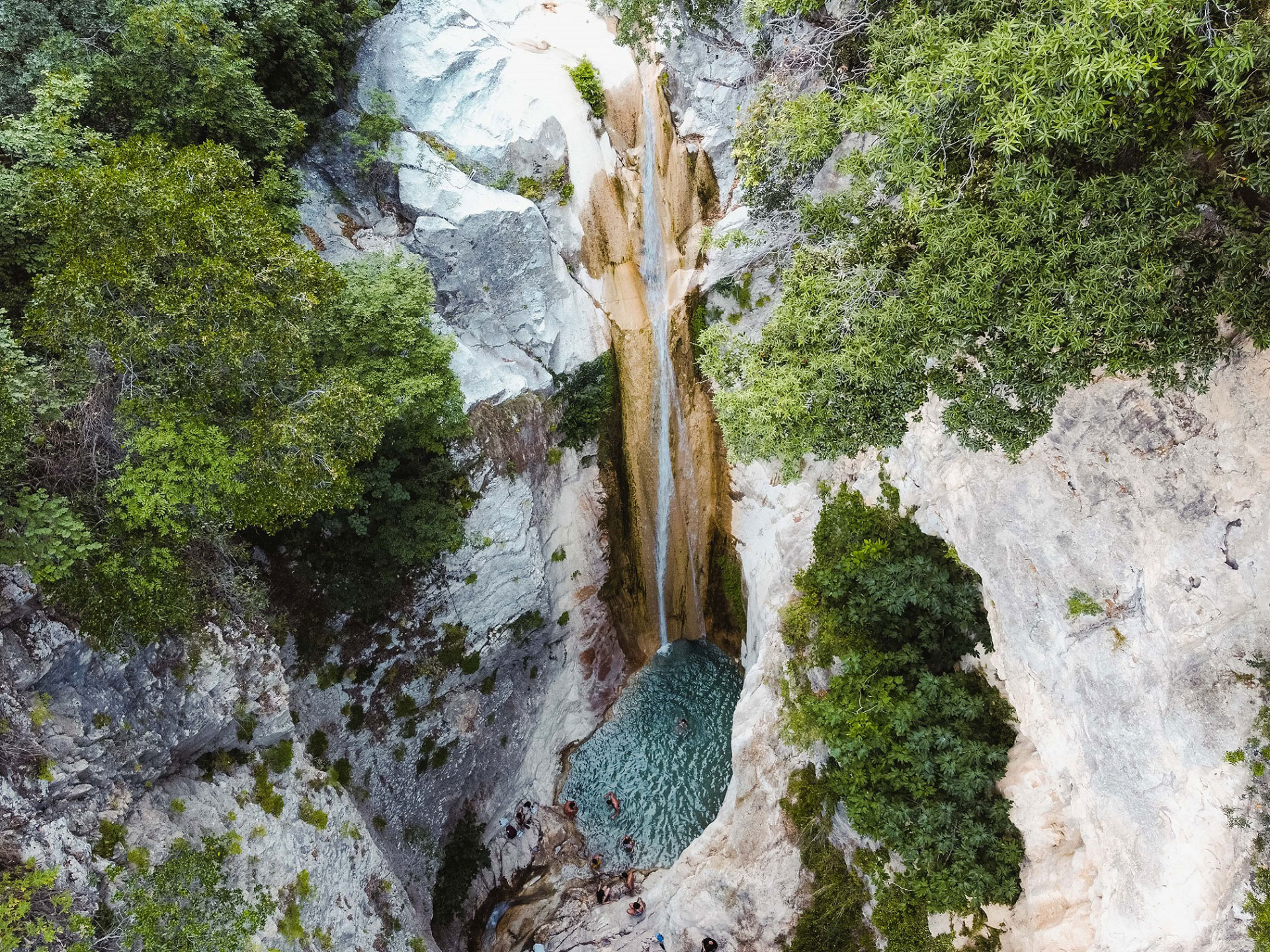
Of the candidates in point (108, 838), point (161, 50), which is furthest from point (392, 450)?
point (108, 838)

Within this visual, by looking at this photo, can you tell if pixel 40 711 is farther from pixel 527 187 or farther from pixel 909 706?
pixel 527 187

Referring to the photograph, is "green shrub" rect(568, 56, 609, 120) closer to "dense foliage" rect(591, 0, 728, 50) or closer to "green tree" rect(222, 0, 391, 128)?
"dense foliage" rect(591, 0, 728, 50)

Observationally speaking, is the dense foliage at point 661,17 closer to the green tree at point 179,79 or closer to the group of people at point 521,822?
the green tree at point 179,79

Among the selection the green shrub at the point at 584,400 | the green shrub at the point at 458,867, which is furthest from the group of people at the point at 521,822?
the green shrub at the point at 584,400

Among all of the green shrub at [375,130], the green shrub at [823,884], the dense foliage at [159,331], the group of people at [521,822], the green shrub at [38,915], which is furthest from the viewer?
the group of people at [521,822]

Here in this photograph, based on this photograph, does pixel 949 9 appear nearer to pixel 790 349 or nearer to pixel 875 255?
pixel 875 255

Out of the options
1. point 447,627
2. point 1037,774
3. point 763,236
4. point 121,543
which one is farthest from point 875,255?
point 447,627

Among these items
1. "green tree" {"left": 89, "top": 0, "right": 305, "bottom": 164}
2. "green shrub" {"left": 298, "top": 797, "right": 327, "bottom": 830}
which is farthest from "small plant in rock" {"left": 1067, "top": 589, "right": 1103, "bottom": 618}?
"green tree" {"left": 89, "top": 0, "right": 305, "bottom": 164}
